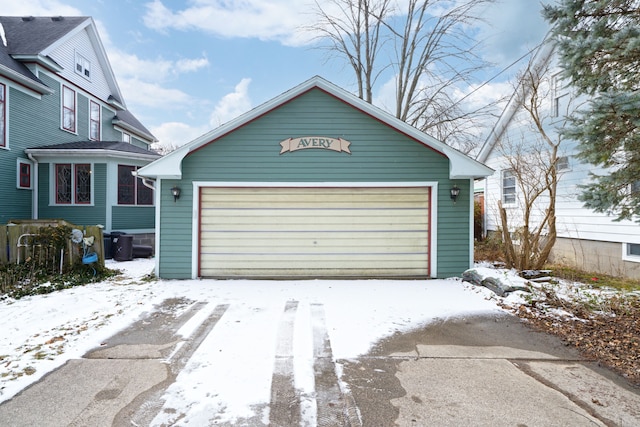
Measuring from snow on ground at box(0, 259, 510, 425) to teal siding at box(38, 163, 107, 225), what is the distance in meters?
5.33

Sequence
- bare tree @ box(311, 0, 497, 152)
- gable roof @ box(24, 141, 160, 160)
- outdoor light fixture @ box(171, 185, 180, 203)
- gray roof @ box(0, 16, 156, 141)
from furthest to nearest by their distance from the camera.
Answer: bare tree @ box(311, 0, 497, 152) < gray roof @ box(0, 16, 156, 141) < gable roof @ box(24, 141, 160, 160) < outdoor light fixture @ box(171, 185, 180, 203)

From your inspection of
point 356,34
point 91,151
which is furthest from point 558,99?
point 91,151

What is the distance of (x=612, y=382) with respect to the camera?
10.7ft

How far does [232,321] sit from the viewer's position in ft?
16.2

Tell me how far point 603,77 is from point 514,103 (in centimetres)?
748

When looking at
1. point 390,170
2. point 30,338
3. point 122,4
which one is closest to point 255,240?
point 390,170

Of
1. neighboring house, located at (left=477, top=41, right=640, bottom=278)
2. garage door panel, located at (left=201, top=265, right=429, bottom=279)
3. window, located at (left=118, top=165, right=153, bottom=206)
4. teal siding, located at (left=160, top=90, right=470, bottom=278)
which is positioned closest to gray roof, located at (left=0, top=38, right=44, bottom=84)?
window, located at (left=118, top=165, right=153, bottom=206)

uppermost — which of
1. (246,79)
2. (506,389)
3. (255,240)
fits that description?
(246,79)

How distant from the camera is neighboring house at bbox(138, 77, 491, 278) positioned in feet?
25.0

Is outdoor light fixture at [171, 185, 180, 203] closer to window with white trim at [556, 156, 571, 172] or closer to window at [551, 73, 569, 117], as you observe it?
window with white trim at [556, 156, 571, 172]

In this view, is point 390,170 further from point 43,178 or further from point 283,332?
point 43,178

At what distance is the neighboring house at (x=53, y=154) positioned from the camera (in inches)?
438

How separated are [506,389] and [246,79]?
18915 mm

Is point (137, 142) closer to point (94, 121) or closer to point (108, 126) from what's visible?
point (108, 126)
